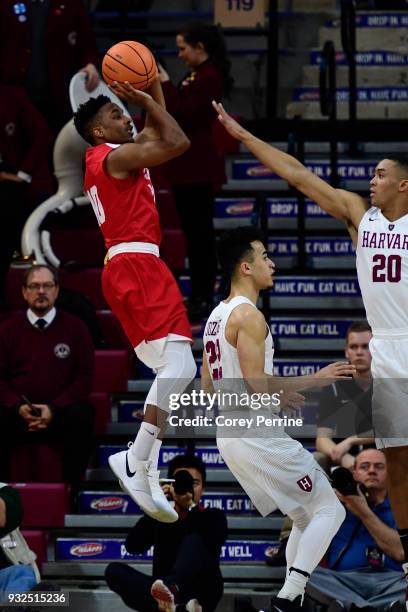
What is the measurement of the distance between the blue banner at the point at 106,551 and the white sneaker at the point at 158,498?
2066 millimetres

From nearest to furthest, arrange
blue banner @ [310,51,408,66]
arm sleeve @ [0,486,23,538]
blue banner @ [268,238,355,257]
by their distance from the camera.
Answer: arm sleeve @ [0,486,23,538] → blue banner @ [268,238,355,257] → blue banner @ [310,51,408,66]

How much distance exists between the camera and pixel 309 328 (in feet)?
41.2

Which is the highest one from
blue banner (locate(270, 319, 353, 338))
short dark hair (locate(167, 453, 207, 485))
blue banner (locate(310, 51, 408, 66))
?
blue banner (locate(310, 51, 408, 66))

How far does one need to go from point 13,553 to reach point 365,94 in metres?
5.88

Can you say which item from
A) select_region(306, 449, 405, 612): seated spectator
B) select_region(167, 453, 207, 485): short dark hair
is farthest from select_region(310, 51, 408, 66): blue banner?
select_region(167, 453, 207, 485): short dark hair

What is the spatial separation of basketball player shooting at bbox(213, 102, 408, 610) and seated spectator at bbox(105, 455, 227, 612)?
1.29m

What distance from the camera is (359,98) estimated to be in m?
14.4

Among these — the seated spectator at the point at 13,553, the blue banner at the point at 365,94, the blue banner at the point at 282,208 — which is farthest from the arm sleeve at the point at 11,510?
the blue banner at the point at 365,94

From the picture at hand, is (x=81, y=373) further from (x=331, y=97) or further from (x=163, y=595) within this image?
(x=331, y=97)

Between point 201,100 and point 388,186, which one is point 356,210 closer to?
point 388,186

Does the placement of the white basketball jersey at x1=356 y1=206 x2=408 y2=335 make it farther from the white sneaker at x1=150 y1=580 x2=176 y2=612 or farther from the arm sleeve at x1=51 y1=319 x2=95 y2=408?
the arm sleeve at x1=51 y1=319 x2=95 y2=408

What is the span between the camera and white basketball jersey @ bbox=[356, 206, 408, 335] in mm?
9062

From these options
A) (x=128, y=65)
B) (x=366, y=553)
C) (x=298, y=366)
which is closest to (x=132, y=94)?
(x=128, y=65)

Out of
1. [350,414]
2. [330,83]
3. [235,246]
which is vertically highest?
[330,83]
